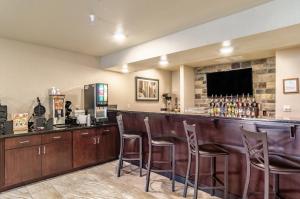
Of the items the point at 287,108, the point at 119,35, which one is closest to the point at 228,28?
the point at 119,35

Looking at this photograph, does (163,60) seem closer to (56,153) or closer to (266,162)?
(56,153)

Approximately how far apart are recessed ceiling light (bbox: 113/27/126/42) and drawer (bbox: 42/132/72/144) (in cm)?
202

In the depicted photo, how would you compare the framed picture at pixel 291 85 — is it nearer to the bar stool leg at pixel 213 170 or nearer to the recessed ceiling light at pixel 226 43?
the recessed ceiling light at pixel 226 43

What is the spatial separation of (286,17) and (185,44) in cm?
146

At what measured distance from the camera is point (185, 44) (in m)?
3.47

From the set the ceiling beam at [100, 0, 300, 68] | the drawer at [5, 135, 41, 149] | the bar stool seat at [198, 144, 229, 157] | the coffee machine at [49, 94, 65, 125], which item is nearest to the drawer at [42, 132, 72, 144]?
the drawer at [5, 135, 41, 149]

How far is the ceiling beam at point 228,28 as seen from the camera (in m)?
2.41

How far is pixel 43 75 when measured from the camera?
4375mm

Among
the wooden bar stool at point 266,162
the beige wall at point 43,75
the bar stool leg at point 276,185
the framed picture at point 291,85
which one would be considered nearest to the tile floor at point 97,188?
the bar stool leg at point 276,185

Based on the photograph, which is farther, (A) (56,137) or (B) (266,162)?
(A) (56,137)

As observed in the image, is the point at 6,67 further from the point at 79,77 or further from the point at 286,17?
the point at 286,17

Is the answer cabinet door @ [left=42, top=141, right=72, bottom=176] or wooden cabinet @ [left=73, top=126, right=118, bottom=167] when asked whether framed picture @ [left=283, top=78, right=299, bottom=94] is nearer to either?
wooden cabinet @ [left=73, top=126, right=118, bottom=167]

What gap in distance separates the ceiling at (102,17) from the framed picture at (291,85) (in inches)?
103

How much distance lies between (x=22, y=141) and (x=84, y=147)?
1149mm
